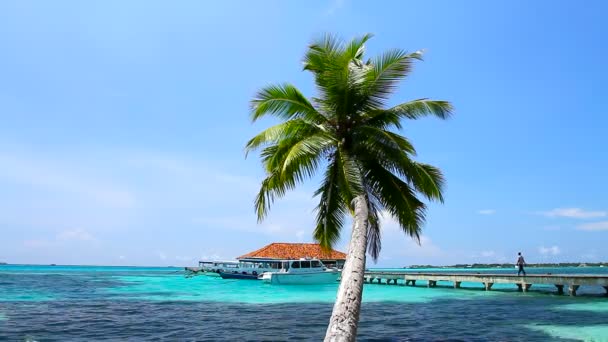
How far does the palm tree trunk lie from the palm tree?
1.09m

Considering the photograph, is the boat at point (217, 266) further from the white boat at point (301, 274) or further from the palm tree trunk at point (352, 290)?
the palm tree trunk at point (352, 290)

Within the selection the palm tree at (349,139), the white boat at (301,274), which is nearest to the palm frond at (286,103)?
the palm tree at (349,139)

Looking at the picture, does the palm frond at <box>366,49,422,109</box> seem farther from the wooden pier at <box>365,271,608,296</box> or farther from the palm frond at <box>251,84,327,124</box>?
the wooden pier at <box>365,271,608,296</box>

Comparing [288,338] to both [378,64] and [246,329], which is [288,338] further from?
[378,64]

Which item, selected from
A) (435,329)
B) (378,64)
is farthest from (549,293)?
(378,64)

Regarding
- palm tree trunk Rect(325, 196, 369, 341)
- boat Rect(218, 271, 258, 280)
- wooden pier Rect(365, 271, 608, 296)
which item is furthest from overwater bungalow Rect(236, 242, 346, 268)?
palm tree trunk Rect(325, 196, 369, 341)

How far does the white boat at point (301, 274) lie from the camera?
155ft

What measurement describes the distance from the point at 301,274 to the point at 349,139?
40.0m

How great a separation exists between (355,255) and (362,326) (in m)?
11.7

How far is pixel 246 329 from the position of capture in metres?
17.6

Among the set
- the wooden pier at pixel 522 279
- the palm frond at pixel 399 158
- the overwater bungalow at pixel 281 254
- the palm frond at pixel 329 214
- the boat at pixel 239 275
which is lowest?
the boat at pixel 239 275

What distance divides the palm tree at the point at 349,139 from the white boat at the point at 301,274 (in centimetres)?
3743

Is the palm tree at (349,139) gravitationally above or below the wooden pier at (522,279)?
above

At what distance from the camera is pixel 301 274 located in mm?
48250
